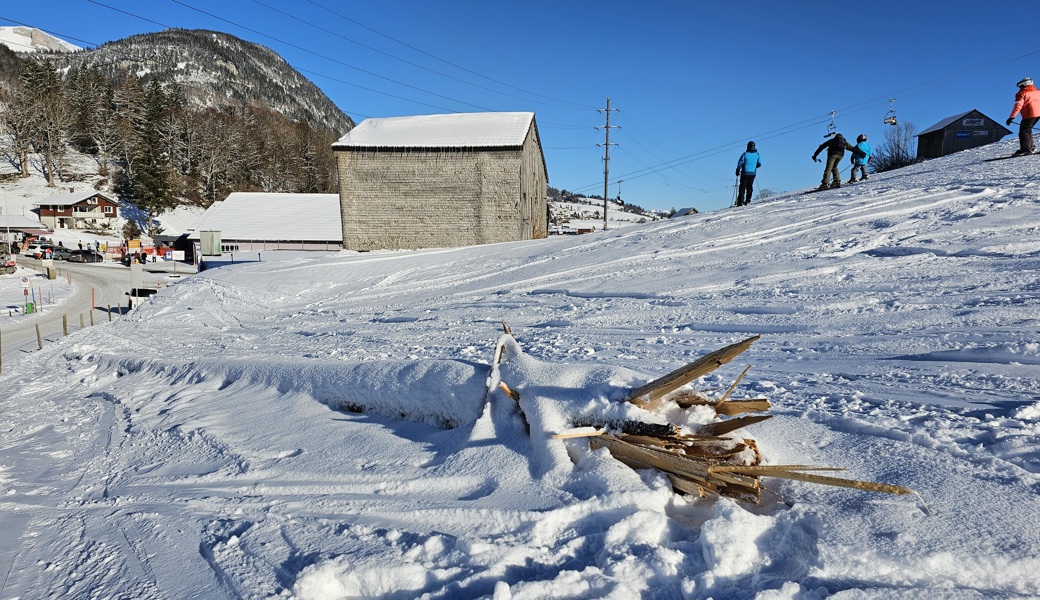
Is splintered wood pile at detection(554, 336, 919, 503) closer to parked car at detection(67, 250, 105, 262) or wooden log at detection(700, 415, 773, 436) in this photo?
wooden log at detection(700, 415, 773, 436)

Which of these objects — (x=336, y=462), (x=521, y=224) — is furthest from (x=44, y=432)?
(x=521, y=224)

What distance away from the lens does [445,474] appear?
337 cm

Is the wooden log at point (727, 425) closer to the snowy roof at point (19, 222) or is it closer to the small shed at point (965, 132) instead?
the small shed at point (965, 132)

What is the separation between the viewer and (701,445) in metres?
2.95

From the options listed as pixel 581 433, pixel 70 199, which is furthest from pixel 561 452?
pixel 70 199

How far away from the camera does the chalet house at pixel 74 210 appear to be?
5819cm

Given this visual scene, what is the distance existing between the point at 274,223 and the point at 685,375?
155ft

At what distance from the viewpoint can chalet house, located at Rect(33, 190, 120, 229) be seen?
5819 cm

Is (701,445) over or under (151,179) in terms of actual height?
under

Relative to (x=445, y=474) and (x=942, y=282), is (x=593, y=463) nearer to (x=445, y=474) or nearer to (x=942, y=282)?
(x=445, y=474)

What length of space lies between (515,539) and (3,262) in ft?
166

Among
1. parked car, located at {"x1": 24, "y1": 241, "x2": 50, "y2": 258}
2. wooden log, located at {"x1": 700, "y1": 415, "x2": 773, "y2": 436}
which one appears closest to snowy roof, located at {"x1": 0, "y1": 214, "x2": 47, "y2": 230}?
parked car, located at {"x1": 24, "y1": 241, "x2": 50, "y2": 258}

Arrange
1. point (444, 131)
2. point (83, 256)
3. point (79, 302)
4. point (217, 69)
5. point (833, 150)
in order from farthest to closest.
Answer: point (217, 69), point (83, 256), point (79, 302), point (444, 131), point (833, 150)

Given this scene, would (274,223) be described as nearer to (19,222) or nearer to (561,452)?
(19,222)
